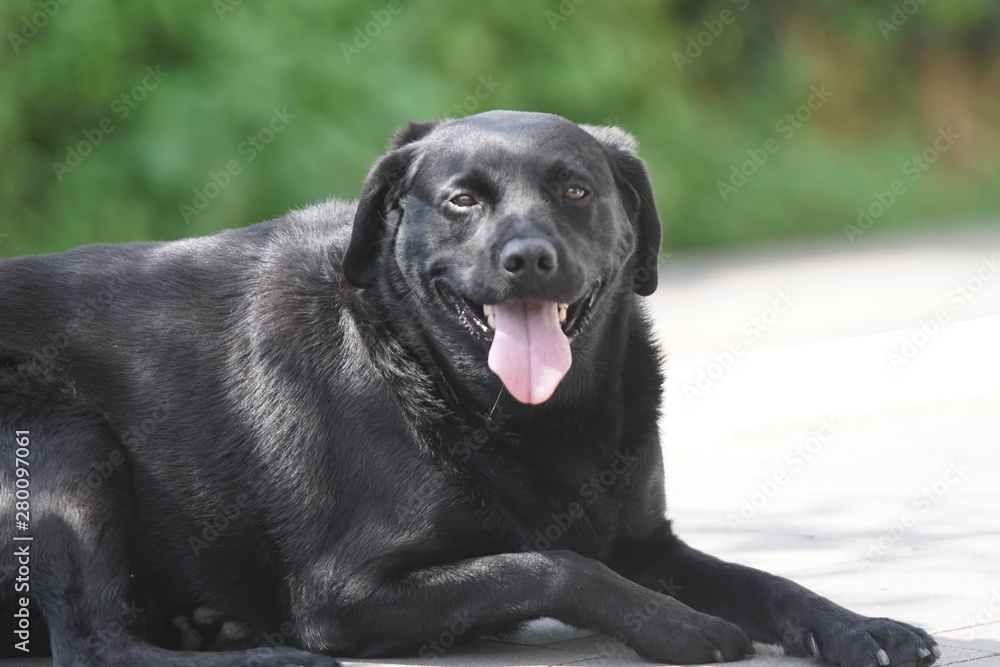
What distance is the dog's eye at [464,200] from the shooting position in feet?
11.8

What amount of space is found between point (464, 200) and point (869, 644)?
1.49 m

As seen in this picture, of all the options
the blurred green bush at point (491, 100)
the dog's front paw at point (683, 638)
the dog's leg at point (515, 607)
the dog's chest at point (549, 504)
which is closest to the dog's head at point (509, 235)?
the dog's chest at point (549, 504)

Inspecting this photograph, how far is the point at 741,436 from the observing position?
7484mm

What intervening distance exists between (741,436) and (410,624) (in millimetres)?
4381

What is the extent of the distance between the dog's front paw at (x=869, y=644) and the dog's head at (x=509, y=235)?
894mm

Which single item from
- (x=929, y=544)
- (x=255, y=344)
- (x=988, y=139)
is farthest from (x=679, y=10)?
(x=255, y=344)

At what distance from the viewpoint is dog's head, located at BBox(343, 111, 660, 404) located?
→ 3.46 metres

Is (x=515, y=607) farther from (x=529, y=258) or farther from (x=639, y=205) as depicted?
(x=639, y=205)

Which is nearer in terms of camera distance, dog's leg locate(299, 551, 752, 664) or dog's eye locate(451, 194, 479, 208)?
dog's leg locate(299, 551, 752, 664)

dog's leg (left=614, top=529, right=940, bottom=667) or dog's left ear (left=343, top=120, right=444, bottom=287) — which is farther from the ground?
dog's left ear (left=343, top=120, right=444, bottom=287)

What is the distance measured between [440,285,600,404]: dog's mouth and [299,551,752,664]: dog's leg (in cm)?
43

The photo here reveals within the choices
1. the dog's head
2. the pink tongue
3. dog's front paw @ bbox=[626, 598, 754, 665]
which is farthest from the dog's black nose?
dog's front paw @ bbox=[626, 598, 754, 665]

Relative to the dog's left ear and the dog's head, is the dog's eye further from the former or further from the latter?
the dog's left ear

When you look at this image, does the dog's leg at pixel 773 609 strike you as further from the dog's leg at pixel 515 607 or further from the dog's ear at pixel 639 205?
the dog's ear at pixel 639 205
